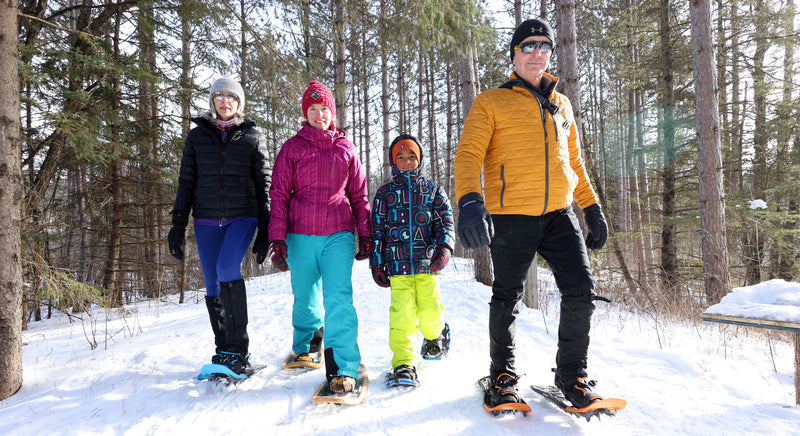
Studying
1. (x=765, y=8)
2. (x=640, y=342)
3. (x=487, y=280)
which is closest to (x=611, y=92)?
(x=765, y=8)

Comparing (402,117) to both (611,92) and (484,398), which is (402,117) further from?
(484,398)

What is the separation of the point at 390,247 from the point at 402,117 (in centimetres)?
1631

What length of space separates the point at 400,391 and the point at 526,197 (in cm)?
152

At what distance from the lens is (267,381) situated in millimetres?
2543

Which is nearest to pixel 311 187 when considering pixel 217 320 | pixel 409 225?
pixel 409 225

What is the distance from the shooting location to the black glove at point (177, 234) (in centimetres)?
257

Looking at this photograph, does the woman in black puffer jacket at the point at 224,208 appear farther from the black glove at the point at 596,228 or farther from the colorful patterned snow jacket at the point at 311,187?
the black glove at the point at 596,228

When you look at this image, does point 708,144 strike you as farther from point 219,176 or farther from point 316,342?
point 219,176

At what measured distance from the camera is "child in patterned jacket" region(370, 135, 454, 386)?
8.59 ft

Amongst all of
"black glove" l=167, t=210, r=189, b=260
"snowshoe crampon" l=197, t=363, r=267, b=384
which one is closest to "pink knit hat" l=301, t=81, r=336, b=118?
"black glove" l=167, t=210, r=189, b=260

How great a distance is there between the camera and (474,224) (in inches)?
76.5

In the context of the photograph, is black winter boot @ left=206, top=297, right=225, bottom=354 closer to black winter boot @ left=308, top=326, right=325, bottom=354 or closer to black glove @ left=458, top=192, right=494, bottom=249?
black winter boot @ left=308, top=326, right=325, bottom=354

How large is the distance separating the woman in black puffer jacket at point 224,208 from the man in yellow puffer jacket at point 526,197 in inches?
63.5

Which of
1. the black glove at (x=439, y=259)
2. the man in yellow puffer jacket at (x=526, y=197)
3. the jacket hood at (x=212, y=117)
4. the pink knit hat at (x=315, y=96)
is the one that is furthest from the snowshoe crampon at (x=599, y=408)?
the jacket hood at (x=212, y=117)
